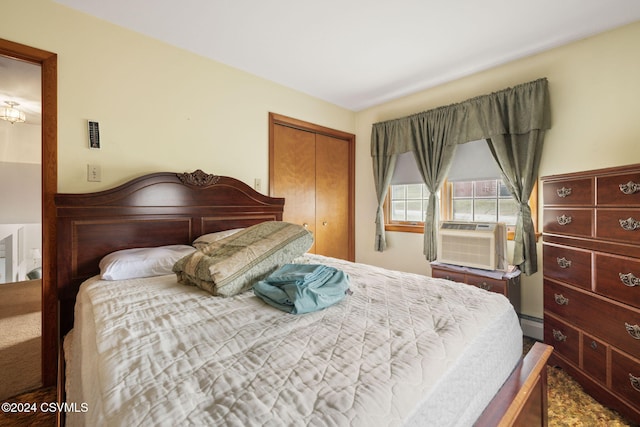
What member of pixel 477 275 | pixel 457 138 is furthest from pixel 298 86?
pixel 477 275

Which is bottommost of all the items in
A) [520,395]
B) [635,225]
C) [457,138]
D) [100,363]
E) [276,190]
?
[520,395]

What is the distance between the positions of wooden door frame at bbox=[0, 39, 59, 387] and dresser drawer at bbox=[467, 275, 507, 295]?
119 inches

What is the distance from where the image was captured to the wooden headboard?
1.77m

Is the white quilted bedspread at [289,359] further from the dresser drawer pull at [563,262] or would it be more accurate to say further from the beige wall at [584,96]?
the beige wall at [584,96]

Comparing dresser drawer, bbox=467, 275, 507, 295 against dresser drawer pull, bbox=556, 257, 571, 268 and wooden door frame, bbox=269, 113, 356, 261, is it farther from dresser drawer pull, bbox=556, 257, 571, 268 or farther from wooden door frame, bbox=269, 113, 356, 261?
wooden door frame, bbox=269, 113, 356, 261

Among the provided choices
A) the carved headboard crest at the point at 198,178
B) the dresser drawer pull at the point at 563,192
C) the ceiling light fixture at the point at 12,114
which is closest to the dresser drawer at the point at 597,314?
the dresser drawer pull at the point at 563,192

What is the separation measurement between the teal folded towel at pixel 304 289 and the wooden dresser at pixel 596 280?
1.50 meters

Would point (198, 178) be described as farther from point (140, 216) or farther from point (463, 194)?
point (463, 194)

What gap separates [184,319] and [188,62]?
86.8 inches

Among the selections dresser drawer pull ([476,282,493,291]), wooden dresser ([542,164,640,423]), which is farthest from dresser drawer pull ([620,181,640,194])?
dresser drawer pull ([476,282,493,291])

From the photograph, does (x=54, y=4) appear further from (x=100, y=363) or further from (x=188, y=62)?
(x=100, y=363)

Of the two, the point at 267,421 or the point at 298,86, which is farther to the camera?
the point at 298,86

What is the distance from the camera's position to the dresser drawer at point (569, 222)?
169cm

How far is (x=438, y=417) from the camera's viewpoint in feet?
2.38
